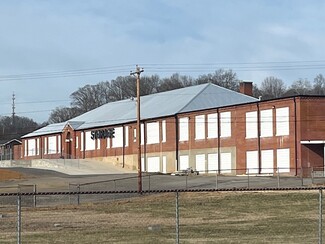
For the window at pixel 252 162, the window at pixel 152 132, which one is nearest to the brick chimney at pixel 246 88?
the window at pixel 152 132

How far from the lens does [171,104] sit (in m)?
91.9

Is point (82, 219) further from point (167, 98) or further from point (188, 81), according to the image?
point (188, 81)

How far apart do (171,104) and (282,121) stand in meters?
24.4

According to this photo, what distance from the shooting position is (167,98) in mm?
97062

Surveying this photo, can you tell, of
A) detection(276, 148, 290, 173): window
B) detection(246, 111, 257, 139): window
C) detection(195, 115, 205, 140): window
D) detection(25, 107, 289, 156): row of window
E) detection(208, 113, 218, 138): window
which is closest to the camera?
detection(276, 148, 290, 173): window

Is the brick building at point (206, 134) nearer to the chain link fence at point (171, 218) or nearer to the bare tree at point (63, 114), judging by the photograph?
the chain link fence at point (171, 218)

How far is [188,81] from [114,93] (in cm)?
2071

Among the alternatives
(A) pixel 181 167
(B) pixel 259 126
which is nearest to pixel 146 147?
(A) pixel 181 167

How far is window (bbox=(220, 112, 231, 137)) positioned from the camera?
7744cm

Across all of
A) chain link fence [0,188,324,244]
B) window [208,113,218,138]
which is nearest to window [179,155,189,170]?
window [208,113,218,138]

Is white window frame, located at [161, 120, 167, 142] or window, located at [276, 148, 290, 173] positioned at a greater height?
white window frame, located at [161, 120, 167, 142]

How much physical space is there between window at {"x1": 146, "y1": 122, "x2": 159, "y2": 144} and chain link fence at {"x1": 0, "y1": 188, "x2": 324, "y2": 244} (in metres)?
Result: 38.5

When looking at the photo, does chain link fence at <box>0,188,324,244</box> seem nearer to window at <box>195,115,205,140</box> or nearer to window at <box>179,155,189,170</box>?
window at <box>195,115,205,140</box>

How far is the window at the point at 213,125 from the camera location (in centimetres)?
7938
